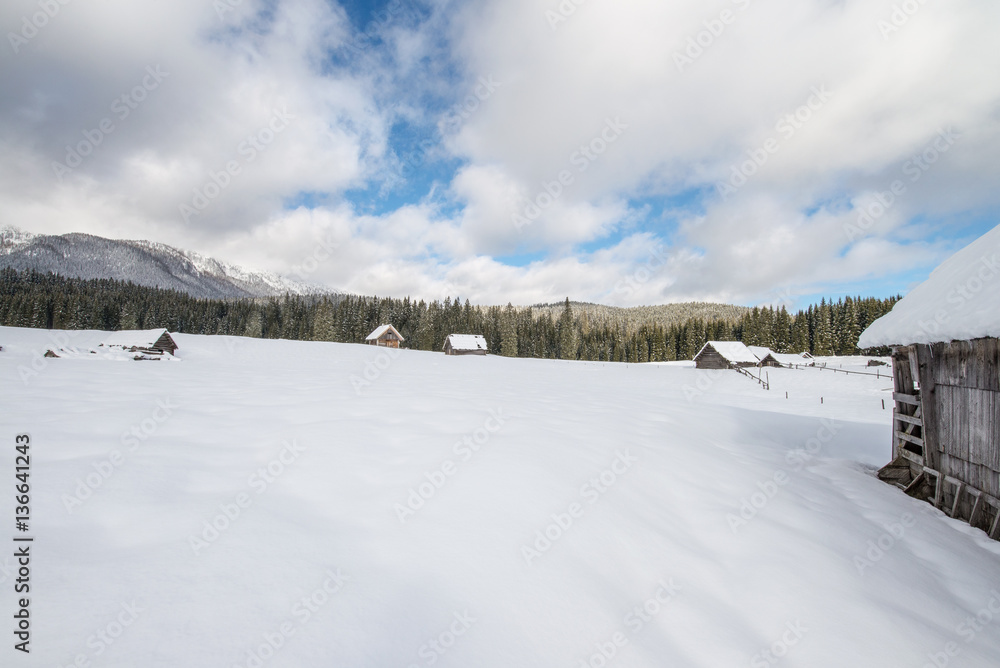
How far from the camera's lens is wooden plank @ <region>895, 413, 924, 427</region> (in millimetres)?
8792

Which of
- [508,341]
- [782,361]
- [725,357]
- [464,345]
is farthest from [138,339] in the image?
[782,361]

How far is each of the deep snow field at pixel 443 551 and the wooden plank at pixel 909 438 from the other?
5.19ft

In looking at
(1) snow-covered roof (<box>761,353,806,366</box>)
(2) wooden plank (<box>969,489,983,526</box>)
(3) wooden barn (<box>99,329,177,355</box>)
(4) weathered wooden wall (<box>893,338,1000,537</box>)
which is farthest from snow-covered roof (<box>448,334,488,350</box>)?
(2) wooden plank (<box>969,489,983,526</box>)

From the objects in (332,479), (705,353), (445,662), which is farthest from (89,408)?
(705,353)

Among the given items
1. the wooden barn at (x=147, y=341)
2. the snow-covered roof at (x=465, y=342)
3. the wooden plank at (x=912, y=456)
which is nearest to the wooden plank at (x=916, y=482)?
the wooden plank at (x=912, y=456)

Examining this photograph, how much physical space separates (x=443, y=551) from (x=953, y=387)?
426 inches

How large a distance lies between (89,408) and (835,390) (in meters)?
41.2

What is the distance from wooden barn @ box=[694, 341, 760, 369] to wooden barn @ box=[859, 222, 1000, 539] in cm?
4851

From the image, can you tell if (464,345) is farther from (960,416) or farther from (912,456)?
(960,416)

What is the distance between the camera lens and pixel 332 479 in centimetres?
488

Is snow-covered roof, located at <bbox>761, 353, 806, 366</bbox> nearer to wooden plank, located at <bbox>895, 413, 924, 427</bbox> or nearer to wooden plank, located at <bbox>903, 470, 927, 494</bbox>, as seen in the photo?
wooden plank, located at <bbox>895, 413, 924, 427</bbox>

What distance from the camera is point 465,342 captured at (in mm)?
64062

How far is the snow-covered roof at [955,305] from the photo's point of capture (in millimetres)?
6621

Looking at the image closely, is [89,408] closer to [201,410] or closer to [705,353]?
[201,410]
